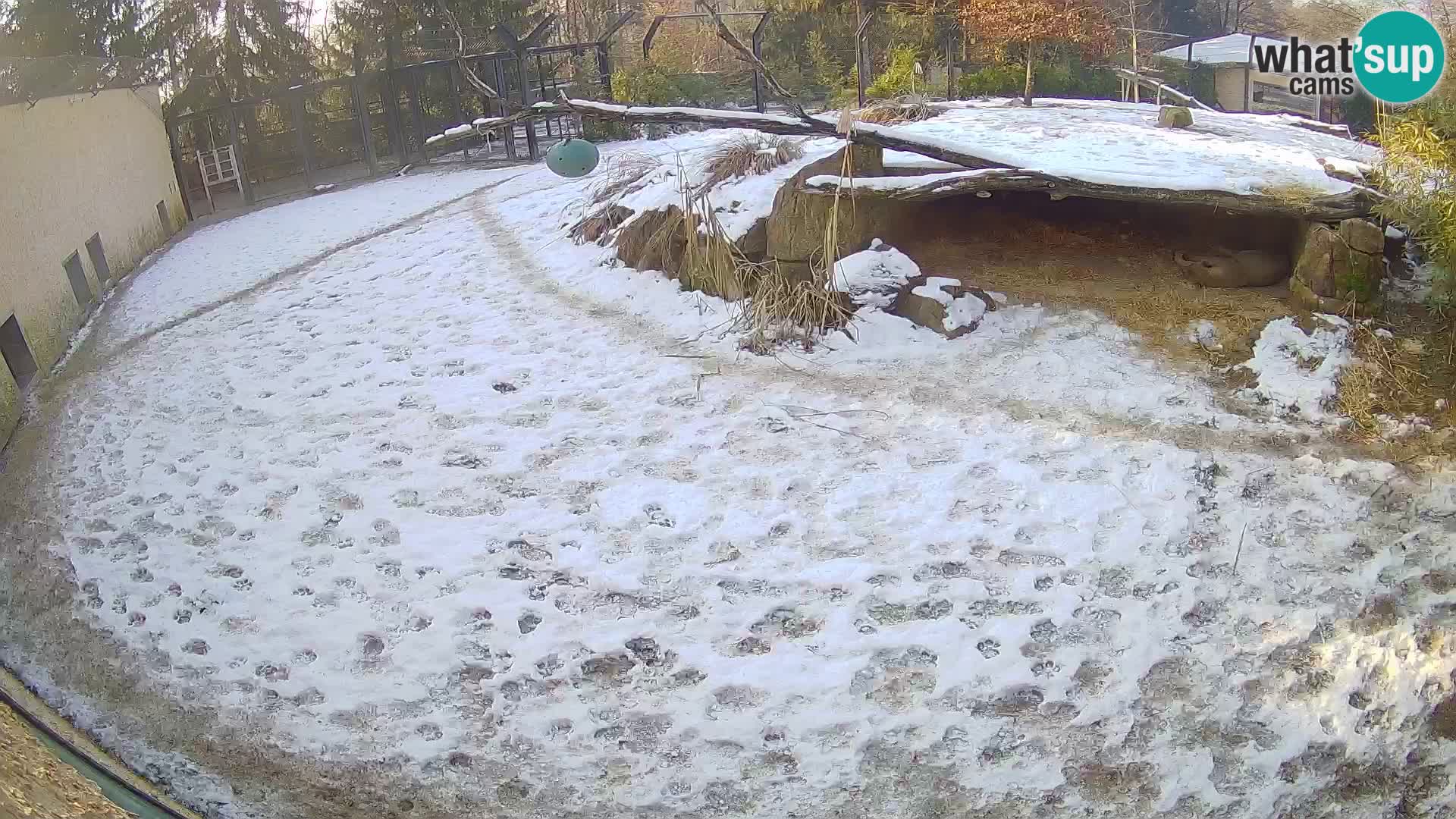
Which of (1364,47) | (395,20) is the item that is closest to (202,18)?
(395,20)

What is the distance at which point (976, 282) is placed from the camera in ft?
20.9

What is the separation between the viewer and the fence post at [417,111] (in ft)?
45.7

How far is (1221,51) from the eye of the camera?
15227mm

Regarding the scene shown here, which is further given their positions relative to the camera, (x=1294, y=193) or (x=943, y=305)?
(x=943, y=305)

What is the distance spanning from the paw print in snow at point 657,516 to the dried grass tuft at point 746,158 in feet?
10.2

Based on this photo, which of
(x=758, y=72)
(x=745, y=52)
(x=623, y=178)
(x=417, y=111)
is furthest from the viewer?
(x=417, y=111)

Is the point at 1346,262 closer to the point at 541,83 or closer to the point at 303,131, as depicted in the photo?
the point at 541,83

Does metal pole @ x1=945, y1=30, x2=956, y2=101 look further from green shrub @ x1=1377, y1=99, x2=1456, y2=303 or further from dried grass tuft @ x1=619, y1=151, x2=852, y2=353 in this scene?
green shrub @ x1=1377, y1=99, x2=1456, y2=303

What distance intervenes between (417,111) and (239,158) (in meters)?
2.67

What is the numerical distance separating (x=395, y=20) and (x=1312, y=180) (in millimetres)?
12933

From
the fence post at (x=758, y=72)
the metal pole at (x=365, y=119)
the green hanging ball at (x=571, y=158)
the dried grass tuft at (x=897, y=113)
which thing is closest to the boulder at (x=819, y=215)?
the green hanging ball at (x=571, y=158)

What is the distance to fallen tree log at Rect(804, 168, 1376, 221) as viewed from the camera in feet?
17.6

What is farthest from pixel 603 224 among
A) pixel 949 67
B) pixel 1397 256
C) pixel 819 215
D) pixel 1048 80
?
pixel 1048 80

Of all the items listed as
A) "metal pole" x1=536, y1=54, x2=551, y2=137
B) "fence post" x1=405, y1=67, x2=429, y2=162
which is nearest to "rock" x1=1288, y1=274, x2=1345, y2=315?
"metal pole" x1=536, y1=54, x2=551, y2=137
